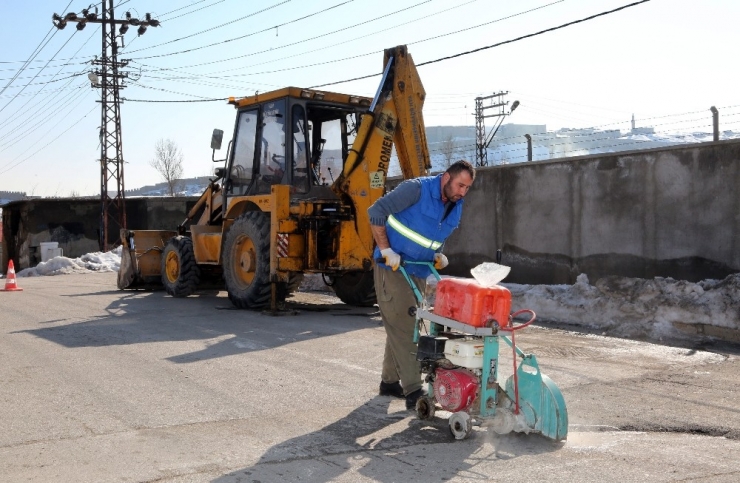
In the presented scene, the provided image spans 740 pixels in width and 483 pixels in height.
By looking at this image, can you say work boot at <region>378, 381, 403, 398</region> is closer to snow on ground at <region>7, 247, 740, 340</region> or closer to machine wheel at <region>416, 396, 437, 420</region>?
machine wheel at <region>416, 396, 437, 420</region>

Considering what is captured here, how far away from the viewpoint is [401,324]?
5.86m

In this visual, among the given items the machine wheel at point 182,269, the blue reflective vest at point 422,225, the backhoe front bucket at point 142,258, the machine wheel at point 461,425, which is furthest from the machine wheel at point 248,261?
the machine wheel at point 461,425

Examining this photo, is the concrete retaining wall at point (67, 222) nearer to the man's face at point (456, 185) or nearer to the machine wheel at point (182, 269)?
the machine wheel at point (182, 269)

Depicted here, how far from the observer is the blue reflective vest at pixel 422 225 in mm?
5734

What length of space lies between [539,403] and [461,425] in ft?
1.70

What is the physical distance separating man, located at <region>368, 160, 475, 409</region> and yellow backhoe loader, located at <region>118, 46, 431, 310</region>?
5090mm

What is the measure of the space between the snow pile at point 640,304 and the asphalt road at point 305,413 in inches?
27.1

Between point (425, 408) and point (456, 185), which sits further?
point (456, 185)

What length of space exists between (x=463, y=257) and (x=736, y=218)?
5.96 m

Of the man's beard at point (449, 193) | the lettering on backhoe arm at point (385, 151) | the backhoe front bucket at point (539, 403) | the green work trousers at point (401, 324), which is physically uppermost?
the lettering on backhoe arm at point (385, 151)

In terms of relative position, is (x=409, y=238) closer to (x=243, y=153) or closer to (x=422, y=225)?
(x=422, y=225)

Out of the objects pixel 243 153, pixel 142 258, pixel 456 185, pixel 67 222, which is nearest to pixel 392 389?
pixel 456 185

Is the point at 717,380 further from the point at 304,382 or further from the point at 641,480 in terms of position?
the point at 304,382

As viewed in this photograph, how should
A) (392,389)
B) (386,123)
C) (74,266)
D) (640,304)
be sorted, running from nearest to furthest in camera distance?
(392,389)
(640,304)
(386,123)
(74,266)
